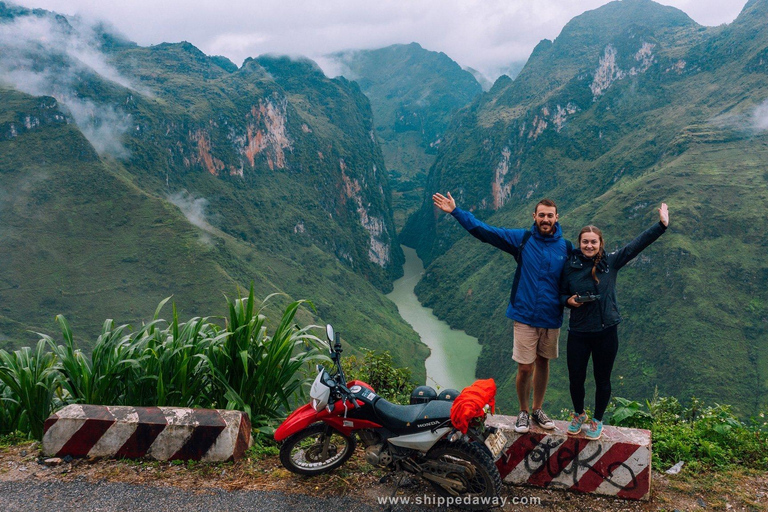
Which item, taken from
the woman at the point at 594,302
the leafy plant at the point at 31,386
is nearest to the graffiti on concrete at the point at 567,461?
the woman at the point at 594,302

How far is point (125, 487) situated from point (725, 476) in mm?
4600

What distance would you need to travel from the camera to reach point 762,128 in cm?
6216

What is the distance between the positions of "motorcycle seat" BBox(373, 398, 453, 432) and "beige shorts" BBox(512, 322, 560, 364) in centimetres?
87

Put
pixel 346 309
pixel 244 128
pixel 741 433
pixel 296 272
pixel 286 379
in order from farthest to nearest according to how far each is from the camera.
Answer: pixel 244 128 → pixel 296 272 → pixel 346 309 → pixel 286 379 → pixel 741 433

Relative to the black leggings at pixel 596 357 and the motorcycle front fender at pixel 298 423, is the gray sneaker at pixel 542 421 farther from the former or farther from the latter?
the motorcycle front fender at pixel 298 423

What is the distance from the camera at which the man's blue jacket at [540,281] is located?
12.8 feet

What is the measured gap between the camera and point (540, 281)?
155 inches

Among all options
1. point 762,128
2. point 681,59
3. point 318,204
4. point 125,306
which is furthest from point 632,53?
point 125,306

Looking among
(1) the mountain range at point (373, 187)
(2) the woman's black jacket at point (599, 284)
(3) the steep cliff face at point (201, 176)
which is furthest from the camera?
(3) the steep cliff face at point (201, 176)

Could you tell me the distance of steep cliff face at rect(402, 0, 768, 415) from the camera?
45.0m

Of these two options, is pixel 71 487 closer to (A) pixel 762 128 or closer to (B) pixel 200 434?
(B) pixel 200 434

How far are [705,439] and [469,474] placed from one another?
7.95 ft

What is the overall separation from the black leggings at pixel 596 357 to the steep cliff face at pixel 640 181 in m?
6.08

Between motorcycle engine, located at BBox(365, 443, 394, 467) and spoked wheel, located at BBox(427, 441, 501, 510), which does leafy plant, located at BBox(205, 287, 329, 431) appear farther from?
spoked wheel, located at BBox(427, 441, 501, 510)
